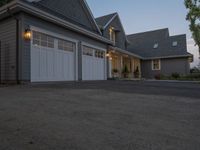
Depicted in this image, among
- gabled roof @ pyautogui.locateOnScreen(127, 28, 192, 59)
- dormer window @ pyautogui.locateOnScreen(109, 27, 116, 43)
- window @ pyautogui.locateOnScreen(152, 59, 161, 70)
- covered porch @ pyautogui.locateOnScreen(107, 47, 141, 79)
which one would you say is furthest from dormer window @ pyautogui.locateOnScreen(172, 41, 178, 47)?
dormer window @ pyautogui.locateOnScreen(109, 27, 116, 43)

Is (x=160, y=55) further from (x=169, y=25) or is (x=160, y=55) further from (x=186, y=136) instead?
(x=186, y=136)

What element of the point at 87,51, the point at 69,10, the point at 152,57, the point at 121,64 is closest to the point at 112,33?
the point at 121,64

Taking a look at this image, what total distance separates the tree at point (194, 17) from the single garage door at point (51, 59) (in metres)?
12.7

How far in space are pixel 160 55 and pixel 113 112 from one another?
60.6 ft

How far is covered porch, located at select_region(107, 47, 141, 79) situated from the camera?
14508 mm

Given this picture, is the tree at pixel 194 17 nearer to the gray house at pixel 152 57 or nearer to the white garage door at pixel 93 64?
the gray house at pixel 152 57

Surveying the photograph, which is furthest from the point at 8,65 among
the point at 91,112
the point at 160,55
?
the point at 160,55

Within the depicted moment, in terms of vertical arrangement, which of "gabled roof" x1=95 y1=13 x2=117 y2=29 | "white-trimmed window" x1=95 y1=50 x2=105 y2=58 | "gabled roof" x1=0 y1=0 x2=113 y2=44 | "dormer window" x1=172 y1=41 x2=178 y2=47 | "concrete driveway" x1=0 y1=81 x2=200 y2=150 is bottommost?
"concrete driveway" x1=0 y1=81 x2=200 y2=150

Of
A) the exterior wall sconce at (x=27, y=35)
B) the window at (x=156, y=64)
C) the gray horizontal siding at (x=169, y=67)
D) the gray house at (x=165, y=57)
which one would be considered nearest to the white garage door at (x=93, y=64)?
the exterior wall sconce at (x=27, y=35)

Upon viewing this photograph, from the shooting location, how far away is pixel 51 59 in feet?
26.7

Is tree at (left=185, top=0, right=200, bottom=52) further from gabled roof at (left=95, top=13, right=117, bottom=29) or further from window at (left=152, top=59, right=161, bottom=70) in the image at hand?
gabled roof at (left=95, top=13, right=117, bottom=29)

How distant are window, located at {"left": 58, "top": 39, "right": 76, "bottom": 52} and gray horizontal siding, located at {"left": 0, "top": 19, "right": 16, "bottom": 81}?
83.8 inches

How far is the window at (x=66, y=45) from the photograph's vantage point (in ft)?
29.1

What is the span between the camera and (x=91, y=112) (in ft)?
9.33
